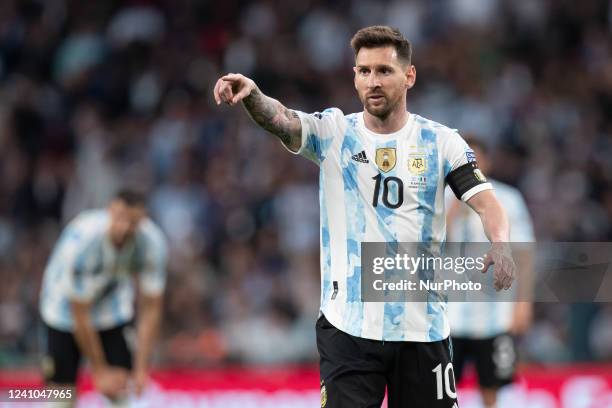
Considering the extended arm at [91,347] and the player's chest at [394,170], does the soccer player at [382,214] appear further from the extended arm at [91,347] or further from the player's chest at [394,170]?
the extended arm at [91,347]

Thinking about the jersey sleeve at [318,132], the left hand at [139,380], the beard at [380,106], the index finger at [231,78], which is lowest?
the left hand at [139,380]

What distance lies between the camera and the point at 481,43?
15.5 meters

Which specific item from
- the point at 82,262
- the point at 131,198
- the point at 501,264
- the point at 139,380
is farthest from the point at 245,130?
the point at 501,264

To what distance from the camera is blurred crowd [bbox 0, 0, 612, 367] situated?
1326 centimetres

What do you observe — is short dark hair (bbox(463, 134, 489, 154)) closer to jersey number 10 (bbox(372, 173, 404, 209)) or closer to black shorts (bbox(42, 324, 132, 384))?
black shorts (bbox(42, 324, 132, 384))

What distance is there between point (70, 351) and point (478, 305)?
10.7 feet

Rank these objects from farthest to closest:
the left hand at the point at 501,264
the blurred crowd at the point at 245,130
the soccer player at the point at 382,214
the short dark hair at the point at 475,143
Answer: the blurred crowd at the point at 245,130
the short dark hair at the point at 475,143
the soccer player at the point at 382,214
the left hand at the point at 501,264

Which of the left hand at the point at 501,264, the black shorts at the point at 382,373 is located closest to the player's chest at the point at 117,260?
the black shorts at the point at 382,373

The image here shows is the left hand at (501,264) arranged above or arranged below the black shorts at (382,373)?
above

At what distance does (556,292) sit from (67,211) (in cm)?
848

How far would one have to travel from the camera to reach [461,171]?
5.82 metres

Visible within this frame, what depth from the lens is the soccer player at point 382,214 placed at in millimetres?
5742

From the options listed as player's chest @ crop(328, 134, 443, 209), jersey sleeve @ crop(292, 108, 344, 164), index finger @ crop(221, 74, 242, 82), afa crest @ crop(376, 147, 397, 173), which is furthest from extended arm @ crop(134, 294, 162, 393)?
index finger @ crop(221, 74, 242, 82)

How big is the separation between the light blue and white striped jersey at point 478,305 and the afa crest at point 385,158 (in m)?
3.42
